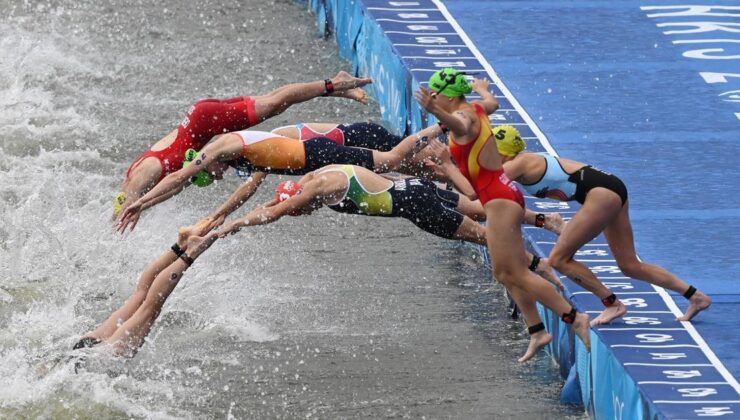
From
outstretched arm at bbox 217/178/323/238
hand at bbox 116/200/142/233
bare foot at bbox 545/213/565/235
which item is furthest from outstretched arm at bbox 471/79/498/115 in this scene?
hand at bbox 116/200/142/233

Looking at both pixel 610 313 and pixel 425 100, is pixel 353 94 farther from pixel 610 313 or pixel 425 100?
pixel 610 313

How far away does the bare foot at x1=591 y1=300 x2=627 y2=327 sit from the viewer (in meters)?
10.7

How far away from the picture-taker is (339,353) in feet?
39.4

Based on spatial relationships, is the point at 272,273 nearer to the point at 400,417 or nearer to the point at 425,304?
the point at 425,304

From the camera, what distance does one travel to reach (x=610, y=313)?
10.8 metres

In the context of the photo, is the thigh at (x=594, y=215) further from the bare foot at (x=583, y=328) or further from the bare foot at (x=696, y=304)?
the bare foot at (x=696, y=304)

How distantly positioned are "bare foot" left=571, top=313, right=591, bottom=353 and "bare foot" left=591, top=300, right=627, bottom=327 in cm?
6

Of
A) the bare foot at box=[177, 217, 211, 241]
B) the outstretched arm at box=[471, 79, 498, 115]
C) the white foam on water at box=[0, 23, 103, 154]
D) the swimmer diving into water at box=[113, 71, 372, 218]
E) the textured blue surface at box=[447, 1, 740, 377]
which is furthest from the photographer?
the white foam on water at box=[0, 23, 103, 154]

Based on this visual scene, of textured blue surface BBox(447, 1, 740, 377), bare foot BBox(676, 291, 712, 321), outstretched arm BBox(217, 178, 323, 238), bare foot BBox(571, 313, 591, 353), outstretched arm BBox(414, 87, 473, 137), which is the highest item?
outstretched arm BBox(414, 87, 473, 137)

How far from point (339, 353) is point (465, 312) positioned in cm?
129

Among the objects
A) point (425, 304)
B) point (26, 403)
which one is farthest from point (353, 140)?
point (26, 403)

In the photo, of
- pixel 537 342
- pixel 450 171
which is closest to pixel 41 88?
pixel 450 171

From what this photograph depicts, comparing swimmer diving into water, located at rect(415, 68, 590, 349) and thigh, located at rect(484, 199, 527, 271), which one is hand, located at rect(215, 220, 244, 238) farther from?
thigh, located at rect(484, 199, 527, 271)

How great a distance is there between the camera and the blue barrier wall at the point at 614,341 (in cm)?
973
